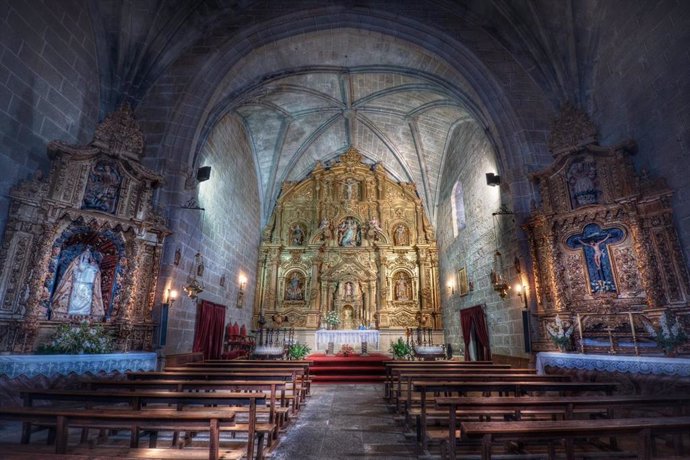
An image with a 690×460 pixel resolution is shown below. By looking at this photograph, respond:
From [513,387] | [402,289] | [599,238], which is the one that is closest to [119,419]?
[513,387]

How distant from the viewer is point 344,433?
4988 mm

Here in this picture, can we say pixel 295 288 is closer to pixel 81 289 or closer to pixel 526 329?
pixel 81 289

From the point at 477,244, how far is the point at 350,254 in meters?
7.33

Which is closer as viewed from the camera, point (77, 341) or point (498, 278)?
point (77, 341)

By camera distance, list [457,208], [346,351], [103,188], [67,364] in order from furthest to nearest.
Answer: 1. [457,208]
2. [346,351]
3. [103,188]
4. [67,364]

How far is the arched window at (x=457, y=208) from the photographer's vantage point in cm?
1410

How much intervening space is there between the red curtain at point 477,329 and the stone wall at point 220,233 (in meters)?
9.09

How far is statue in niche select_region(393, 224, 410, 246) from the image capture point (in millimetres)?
18203

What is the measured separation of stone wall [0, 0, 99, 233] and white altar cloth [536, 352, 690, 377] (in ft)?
36.4

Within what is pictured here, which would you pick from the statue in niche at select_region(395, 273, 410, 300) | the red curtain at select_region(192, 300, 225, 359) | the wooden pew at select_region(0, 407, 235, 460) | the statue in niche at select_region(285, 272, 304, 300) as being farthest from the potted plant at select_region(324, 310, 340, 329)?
the wooden pew at select_region(0, 407, 235, 460)

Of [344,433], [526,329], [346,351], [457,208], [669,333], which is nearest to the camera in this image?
[344,433]

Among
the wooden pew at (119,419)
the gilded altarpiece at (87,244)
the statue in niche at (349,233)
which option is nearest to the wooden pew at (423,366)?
the wooden pew at (119,419)

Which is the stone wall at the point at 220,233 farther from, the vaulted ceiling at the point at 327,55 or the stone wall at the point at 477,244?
the stone wall at the point at 477,244

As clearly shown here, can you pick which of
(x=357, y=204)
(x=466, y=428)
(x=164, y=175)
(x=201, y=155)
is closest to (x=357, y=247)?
(x=357, y=204)
